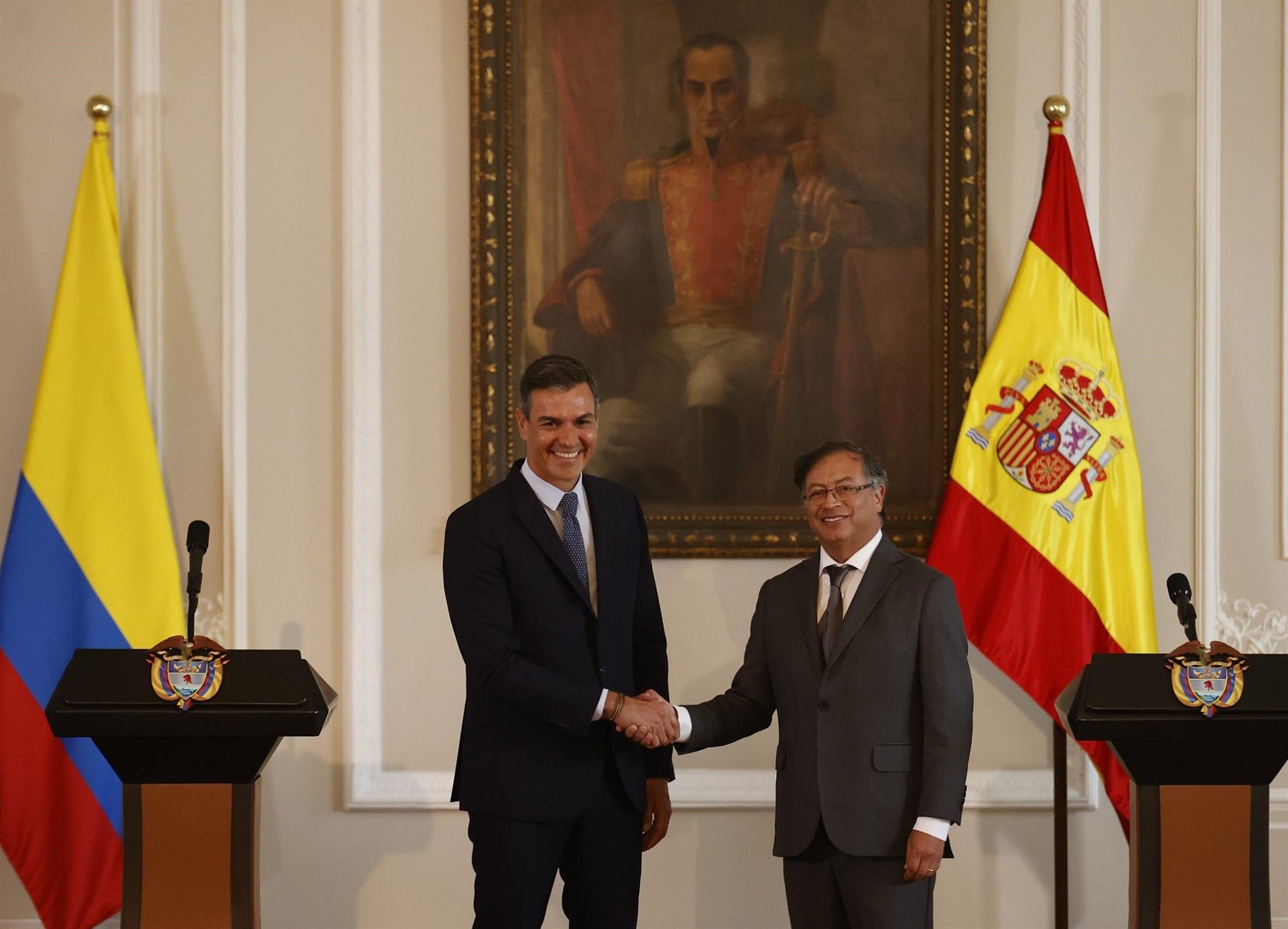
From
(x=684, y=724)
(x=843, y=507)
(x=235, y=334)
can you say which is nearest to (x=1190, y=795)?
(x=843, y=507)

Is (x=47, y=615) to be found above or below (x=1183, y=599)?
below

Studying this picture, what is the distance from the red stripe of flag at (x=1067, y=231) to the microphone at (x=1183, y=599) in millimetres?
1372

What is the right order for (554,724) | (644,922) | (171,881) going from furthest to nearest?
1. (644,922)
2. (171,881)
3. (554,724)

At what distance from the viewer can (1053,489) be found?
4.20 m

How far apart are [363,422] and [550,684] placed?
5.71 ft

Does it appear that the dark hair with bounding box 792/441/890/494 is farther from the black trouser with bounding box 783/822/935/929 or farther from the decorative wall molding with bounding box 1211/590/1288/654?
the decorative wall molding with bounding box 1211/590/1288/654

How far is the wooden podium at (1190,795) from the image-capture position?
312 cm

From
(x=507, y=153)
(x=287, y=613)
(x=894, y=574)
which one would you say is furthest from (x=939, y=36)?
(x=287, y=613)

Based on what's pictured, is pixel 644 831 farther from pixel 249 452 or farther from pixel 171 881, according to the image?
pixel 249 452

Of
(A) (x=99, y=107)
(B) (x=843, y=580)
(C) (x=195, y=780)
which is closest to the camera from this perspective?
(B) (x=843, y=580)

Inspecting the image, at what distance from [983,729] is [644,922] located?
135cm

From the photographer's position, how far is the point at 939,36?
430cm

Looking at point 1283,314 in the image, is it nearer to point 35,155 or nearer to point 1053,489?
point 1053,489

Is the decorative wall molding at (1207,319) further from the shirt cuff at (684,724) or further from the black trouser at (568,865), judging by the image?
the black trouser at (568,865)
